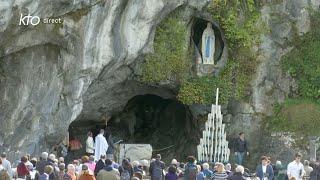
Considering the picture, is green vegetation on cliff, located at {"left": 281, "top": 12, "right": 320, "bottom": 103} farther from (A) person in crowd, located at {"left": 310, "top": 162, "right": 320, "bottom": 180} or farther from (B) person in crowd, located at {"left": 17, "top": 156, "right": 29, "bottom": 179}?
(B) person in crowd, located at {"left": 17, "top": 156, "right": 29, "bottom": 179}

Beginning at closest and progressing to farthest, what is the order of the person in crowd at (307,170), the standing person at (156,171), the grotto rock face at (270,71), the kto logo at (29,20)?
1. the standing person at (156,171)
2. the person in crowd at (307,170)
3. the kto logo at (29,20)
4. the grotto rock face at (270,71)

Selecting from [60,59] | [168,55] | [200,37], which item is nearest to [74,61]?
[60,59]

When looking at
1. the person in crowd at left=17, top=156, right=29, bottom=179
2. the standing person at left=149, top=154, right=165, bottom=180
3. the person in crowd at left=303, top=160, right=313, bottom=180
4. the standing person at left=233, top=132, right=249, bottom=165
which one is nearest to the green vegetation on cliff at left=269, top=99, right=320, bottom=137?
the standing person at left=233, top=132, right=249, bottom=165

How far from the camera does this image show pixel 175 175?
24000mm

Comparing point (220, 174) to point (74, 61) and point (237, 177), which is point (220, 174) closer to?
point (237, 177)

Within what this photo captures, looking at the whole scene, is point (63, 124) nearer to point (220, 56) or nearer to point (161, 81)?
point (161, 81)

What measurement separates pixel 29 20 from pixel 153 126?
12.3m

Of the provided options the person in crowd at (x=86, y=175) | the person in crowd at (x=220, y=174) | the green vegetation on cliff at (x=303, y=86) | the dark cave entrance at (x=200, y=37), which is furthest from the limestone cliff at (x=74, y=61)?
the person in crowd at (x=220, y=174)

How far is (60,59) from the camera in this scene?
31078mm

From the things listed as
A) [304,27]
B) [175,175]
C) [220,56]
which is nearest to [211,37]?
[220,56]

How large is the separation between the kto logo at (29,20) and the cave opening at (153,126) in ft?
28.1

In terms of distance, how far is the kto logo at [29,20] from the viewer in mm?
28406

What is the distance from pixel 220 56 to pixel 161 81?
2.50 m

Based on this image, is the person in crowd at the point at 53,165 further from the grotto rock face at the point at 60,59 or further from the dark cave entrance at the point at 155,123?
the dark cave entrance at the point at 155,123
